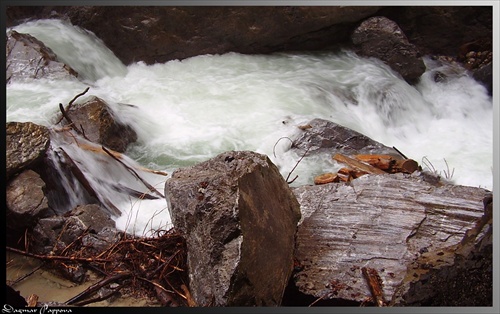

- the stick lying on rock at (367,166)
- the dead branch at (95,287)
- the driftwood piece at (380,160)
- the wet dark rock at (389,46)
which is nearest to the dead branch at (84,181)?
the dead branch at (95,287)

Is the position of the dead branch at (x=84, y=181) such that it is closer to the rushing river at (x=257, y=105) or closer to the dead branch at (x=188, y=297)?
the rushing river at (x=257, y=105)

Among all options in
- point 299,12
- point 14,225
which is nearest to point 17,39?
point 14,225

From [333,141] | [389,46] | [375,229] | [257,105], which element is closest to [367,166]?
[333,141]

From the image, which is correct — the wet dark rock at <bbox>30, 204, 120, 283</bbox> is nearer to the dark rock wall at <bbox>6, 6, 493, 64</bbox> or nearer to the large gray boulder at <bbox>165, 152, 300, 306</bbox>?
the large gray boulder at <bbox>165, 152, 300, 306</bbox>

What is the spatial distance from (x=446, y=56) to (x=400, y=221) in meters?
3.25

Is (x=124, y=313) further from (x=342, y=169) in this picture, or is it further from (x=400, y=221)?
(x=342, y=169)

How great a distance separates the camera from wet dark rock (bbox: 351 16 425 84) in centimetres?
511

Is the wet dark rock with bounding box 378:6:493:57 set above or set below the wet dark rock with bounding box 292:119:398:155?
above

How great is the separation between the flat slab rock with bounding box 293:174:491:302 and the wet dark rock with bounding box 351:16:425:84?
2.62 metres

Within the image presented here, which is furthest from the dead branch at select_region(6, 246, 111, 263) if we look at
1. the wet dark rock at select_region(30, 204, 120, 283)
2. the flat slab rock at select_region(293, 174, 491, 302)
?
the flat slab rock at select_region(293, 174, 491, 302)

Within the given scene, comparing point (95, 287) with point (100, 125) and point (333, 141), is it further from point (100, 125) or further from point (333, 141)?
point (333, 141)

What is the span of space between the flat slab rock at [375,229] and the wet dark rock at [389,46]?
262 cm

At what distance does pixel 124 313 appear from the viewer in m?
2.02

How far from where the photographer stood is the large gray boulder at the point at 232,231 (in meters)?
1.85
